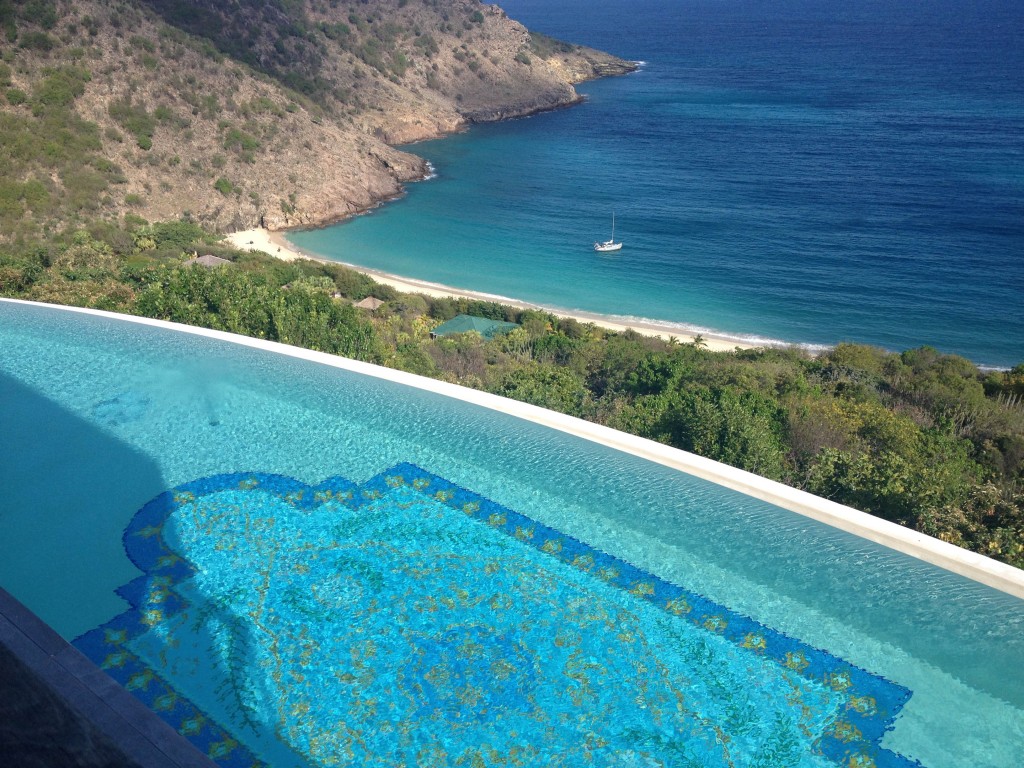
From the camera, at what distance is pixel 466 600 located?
6.65 metres

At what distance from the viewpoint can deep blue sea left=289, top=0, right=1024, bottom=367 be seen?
2531 cm

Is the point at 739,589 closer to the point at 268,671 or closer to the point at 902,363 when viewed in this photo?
the point at 268,671

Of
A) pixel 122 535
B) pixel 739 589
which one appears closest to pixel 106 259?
pixel 122 535

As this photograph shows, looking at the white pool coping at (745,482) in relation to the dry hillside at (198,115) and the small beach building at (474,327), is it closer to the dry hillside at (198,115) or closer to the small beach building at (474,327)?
the small beach building at (474,327)

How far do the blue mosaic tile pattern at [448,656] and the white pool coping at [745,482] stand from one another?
4.66 ft

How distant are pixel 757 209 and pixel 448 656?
31.2 meters

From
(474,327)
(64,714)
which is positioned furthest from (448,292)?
(64,714)

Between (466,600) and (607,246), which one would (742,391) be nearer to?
(466,600)

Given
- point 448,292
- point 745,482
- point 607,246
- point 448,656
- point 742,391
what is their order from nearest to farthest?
point 448,656 → point 745,482 → point 742,391 → point 448,292 → point 607,246

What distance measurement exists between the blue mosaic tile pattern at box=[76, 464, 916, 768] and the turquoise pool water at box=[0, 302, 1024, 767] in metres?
0.02

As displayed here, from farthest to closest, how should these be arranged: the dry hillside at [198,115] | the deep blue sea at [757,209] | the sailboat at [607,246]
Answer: the sailboat at [607,246] → the dry hillside at [198,115] → the deep blue sea at [757,209]

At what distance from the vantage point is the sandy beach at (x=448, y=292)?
74.2 ft

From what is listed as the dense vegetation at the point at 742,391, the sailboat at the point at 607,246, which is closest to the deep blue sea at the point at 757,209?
the sailboat at the point at 607,246

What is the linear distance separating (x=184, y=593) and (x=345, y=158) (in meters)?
32.4
